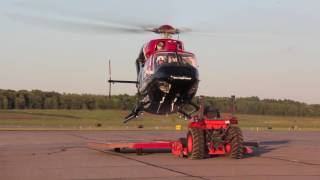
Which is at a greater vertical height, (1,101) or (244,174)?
(1,101)

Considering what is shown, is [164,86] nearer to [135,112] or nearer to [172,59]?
[172,59]

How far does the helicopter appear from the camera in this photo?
2308 cm

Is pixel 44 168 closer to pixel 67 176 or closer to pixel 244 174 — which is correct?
pixel 67 176

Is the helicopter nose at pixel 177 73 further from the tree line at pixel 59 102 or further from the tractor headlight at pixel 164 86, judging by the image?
the tree line at pixel 59 102

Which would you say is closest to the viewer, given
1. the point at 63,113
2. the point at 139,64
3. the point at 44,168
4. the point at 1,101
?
the point at 44,168

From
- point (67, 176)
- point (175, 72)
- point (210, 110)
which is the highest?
point (175, 72)

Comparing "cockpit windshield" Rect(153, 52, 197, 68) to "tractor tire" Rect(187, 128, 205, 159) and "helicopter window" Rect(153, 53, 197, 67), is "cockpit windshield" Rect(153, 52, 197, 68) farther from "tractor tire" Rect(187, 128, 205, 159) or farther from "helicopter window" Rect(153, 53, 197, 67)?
"tractor tire" Rect(187, 128, 205, 159)

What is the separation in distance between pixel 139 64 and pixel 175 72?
5.52 m

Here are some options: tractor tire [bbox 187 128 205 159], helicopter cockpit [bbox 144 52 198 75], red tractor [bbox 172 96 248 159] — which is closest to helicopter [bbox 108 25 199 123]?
helicopter cockpit [bbox 144 52 198 75]

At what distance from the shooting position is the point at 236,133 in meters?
21.2

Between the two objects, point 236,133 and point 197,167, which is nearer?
point 197,167

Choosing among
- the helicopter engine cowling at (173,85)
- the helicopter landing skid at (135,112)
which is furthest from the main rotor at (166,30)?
the helicopter landing skid at (135,112)

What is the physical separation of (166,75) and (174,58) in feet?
3.29

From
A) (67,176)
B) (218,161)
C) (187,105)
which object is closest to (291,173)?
(218,161)
